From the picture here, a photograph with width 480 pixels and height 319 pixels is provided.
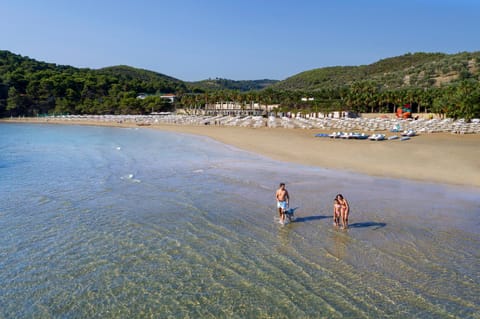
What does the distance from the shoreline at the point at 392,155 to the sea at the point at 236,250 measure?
233 centimetres

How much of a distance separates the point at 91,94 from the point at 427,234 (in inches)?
3624

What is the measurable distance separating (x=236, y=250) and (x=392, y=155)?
1655 cm

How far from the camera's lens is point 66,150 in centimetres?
3147

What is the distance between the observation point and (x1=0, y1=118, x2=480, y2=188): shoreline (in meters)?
18.2

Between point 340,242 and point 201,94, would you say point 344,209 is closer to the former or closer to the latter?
point 340,242

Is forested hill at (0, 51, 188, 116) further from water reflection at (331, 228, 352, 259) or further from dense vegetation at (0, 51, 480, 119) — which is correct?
water reflection at (331, 228, 352, 259)

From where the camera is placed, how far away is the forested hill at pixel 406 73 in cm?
8862

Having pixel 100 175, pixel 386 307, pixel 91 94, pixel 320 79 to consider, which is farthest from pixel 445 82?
pixel 386 307

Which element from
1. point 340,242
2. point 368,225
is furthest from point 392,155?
point 340,242

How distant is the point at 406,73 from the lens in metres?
103

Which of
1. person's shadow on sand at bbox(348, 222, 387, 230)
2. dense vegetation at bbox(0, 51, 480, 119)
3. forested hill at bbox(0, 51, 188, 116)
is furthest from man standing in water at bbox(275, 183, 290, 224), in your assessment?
forested hill at bbox(0, 51, 188, 116)

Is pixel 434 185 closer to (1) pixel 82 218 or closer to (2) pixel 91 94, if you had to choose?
(1) pixel 82 218

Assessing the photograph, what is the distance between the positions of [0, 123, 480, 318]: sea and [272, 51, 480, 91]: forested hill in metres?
80.7

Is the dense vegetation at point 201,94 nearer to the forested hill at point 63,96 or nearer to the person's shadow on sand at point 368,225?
the forested hill at point 63,96
